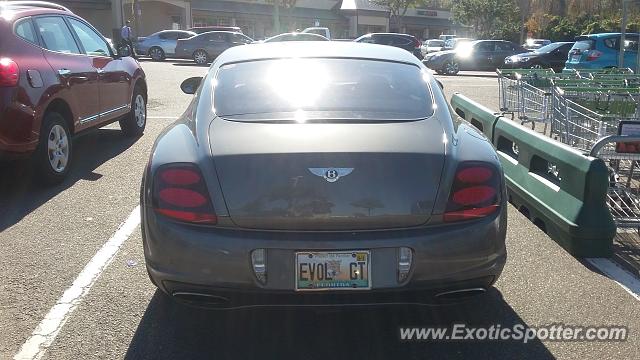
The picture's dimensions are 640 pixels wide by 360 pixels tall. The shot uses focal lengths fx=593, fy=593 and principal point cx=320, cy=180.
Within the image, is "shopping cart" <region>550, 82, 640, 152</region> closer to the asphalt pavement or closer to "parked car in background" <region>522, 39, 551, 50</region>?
the asphalt pavement

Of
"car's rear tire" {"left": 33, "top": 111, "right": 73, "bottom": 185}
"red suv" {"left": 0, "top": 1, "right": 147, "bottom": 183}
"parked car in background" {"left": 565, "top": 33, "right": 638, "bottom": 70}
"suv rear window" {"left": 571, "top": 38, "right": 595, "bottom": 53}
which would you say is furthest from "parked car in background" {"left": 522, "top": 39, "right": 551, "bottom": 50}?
"car's rear tire" {"left": 33, "top": 111, "right": 73, "bottom": 185}

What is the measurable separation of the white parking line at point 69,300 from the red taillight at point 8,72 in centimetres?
166

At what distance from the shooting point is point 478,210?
2930mm

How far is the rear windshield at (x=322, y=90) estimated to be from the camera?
3.40 meters

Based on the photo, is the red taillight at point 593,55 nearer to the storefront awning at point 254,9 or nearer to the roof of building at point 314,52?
the roof of building at point 314,52

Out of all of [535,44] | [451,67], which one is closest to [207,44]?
[451,67]

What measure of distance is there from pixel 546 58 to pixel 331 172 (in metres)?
23.9

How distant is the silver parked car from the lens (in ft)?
9.05

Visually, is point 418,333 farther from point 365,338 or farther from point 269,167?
point 269,167

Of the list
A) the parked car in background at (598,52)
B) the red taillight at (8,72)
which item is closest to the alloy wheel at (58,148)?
the red taillight at (8,72)

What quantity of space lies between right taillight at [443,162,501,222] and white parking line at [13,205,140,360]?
2194mm

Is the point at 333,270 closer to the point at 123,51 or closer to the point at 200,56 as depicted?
the point at 123,51

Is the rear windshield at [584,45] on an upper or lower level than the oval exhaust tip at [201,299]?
upper

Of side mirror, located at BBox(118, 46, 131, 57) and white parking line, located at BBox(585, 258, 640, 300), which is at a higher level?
side mirror, located at BBox(118, 46, 131, 57)
